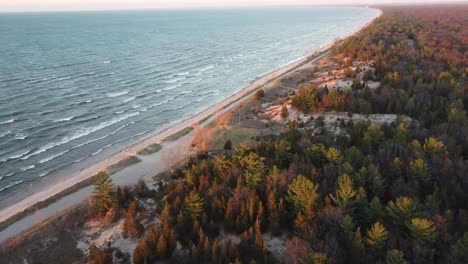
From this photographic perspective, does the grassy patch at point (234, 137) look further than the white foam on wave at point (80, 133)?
No

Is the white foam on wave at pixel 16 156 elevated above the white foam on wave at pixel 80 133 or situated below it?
above

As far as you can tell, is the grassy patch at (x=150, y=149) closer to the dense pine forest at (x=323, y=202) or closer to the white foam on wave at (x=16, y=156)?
the dense pine forest at (x=323, y=202)

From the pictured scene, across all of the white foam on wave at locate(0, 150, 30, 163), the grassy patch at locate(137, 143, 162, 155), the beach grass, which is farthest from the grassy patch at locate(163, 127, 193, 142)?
the white foam on wave at locate(0, 150, 30, 163)

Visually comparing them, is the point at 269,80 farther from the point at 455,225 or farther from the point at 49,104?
the point at 455,225

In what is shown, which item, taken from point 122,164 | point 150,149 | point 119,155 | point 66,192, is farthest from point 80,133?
point 66,192

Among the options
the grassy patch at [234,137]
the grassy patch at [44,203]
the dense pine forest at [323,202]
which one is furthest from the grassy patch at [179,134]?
the grassy patch at [44,203]

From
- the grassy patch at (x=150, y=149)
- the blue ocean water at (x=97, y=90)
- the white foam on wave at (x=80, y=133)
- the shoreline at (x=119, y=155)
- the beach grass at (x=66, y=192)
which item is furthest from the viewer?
the blue ocean water at (x=97, y=90)
